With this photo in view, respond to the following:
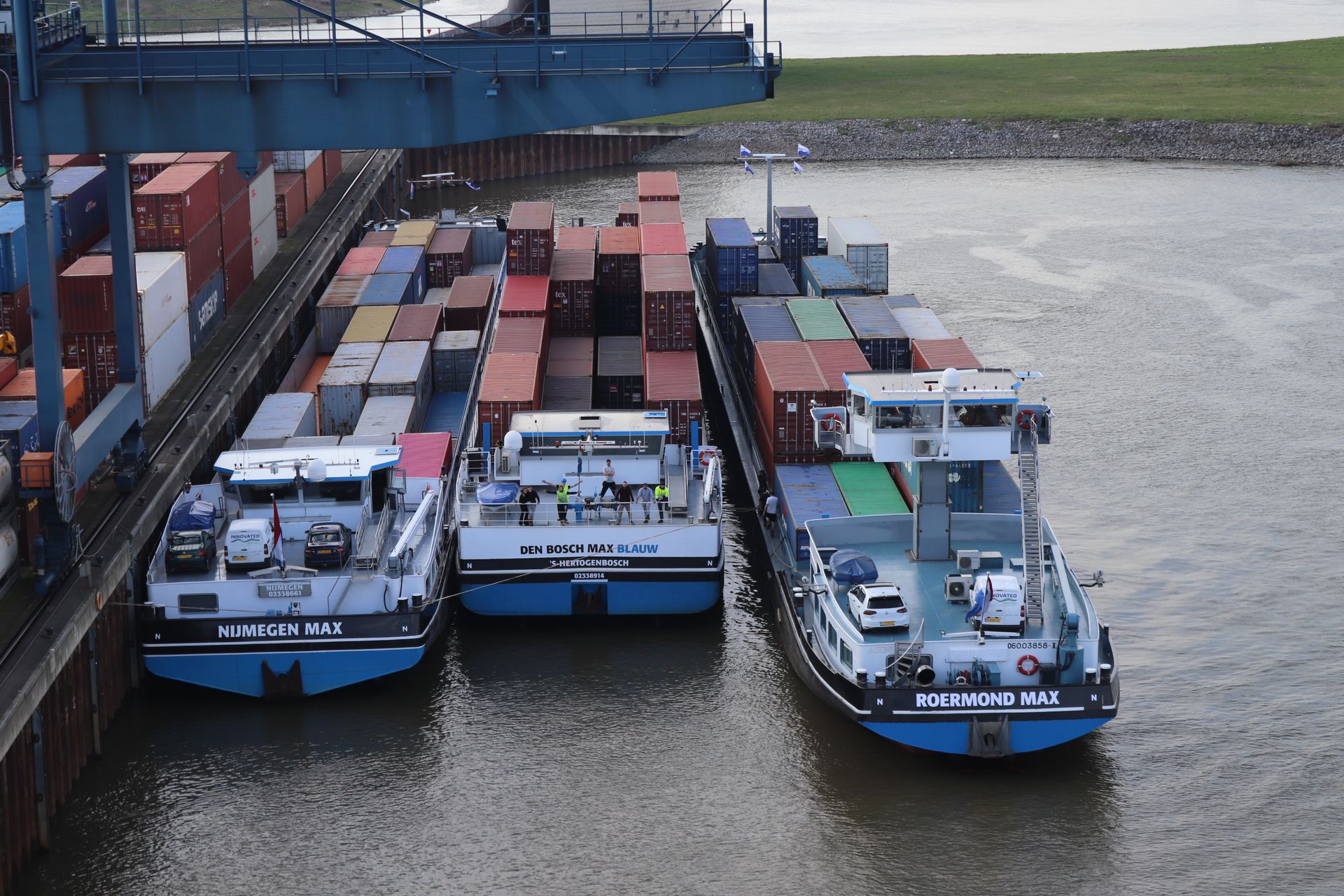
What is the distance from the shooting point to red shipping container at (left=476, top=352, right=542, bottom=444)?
124 feet

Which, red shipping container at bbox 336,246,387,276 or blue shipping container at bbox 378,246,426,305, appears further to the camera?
red shipping container at bbox 336,246,387,276

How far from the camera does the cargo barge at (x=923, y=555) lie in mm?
27656

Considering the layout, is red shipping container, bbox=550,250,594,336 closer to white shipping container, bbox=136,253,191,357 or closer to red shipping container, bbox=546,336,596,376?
red shipping container, bbox=546,336,596,376

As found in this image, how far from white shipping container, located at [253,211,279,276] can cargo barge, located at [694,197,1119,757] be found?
2082 cm

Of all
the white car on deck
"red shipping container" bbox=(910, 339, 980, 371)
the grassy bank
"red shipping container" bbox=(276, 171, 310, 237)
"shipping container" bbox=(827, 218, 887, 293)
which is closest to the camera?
the white car on deck

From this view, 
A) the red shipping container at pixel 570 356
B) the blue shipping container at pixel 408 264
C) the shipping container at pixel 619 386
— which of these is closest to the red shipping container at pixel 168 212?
the blue shipping container at pixel 408 264

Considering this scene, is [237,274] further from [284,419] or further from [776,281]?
[776,281]

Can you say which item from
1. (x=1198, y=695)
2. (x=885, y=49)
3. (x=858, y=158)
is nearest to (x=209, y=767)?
(x=1198, y=695)

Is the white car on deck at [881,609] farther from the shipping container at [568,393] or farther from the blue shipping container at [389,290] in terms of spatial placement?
the blue shipping container at [389,290]

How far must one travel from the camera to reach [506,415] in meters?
37.7

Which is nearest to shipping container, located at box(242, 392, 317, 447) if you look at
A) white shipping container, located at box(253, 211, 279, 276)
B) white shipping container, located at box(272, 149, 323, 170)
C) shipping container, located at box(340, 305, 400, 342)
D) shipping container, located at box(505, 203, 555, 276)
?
shipping container, located at box(340, 305, 400, 342)

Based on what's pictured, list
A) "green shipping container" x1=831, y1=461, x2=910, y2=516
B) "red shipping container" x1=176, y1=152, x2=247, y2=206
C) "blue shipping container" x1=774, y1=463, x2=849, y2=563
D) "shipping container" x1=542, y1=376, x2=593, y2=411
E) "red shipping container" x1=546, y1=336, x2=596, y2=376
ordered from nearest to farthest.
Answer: "blue shipping container" x1=774, y1=463, x2=849, y2=563
"green shipping container" x1=831, y1=461, x2=910, y2=516
"shipping container" x1=542, y1=376, x2=593, y2=411
"red shipping container" x1=546, y1=336, x2=596, y2=376
"red shipping container" x1=176, y1=152, x2=247, y2=206

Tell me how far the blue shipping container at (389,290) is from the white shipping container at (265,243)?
5.67 m

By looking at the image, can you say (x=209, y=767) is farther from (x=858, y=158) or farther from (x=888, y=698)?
(x=858, y=158)
